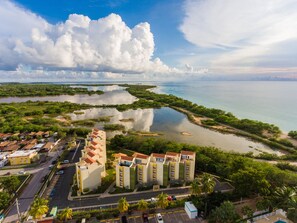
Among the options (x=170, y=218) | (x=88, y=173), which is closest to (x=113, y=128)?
(x=88, y=173)

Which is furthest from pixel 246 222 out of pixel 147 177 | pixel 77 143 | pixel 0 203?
pixel 77 143

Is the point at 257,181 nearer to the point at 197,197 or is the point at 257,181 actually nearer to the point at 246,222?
the point at 246,222

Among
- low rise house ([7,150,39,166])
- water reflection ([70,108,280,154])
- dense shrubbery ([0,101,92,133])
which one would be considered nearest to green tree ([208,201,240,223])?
water reflection ([70,108,280,154])

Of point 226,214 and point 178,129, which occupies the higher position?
point 226,214

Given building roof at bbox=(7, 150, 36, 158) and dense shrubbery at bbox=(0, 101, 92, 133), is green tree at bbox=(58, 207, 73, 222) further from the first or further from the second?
dense shrubbery at bbox=(0, 101, 92, 133)

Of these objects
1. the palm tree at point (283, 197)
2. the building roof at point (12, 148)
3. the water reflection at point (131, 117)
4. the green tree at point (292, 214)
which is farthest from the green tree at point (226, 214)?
the building roof at point (12, 148)

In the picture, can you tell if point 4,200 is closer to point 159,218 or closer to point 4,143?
point 159,218

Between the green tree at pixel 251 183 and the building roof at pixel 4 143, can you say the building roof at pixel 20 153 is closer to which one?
the building roof at pixel 4 143
